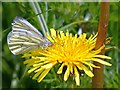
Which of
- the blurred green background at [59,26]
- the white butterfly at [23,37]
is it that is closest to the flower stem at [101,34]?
the white butterfly at [23,37]

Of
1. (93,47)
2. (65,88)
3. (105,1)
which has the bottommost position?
(65,88)

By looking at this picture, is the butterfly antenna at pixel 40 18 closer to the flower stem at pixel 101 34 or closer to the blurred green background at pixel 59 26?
the blurred green background at pixel 59 26

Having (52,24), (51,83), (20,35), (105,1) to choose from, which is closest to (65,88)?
(51,83)

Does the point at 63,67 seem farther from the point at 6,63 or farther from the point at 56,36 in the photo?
the point at 6,63

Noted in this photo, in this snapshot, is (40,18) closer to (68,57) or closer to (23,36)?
(23,36)

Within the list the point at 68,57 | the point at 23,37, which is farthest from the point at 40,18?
the point at 68,57
